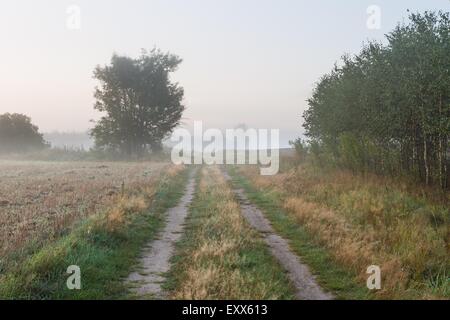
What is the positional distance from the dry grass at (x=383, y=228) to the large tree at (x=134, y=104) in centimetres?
4769

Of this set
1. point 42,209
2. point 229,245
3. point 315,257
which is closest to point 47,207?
point 42,209

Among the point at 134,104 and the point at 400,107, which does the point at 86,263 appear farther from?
the point at 134,104

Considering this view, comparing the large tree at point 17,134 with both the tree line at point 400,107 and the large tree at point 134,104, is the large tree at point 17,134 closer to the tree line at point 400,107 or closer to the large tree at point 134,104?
the large tree at point 134,104

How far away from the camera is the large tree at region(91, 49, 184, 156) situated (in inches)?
2840

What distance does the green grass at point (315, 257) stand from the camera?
1076 cm

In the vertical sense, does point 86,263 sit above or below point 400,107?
below

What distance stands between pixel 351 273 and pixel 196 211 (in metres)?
10.7

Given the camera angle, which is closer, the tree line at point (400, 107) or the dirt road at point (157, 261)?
the dirt road at point (157, 261)

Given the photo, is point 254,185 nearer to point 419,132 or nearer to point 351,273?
point 419,132

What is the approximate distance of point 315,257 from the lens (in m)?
13.6

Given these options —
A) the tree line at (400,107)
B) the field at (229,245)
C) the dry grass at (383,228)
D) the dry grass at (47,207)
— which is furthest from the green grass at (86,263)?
the tree line at (400,107)

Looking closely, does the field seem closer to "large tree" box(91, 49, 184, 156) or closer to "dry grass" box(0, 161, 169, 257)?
"dry grass" box(0, 161, 169, 257)

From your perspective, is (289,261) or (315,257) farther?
(315,257)

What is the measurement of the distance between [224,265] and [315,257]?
3.08 m
